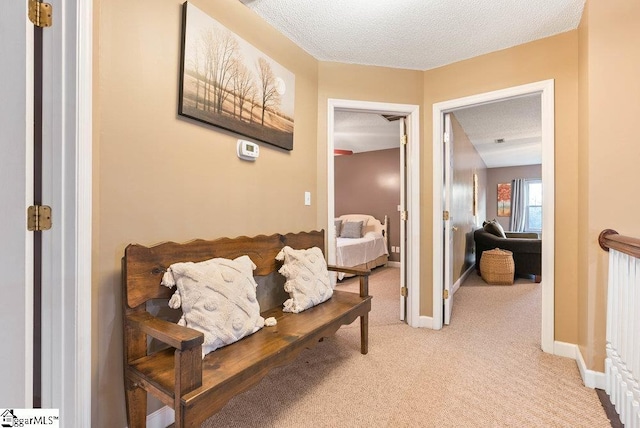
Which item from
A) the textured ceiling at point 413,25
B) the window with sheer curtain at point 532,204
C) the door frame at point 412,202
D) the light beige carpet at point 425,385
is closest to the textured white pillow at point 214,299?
the light beige carpet at point 425,385

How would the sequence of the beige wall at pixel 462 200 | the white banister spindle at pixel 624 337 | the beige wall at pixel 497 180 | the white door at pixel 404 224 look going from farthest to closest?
the beige wall at pixel 497 180 → the beige wall at pixel 462 200 → the white door at pixel 404 224 → the white banister spindle at pixel 624 337

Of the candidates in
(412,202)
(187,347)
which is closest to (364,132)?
(412,202)

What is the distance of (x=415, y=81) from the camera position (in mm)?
2789

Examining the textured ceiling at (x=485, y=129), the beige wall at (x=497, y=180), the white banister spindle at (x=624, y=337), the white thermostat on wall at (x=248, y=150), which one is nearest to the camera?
the white banister spindle at (x=624, y=337)

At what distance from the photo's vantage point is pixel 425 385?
5.93 feet

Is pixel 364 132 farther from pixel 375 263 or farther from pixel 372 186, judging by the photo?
pixel 375 263

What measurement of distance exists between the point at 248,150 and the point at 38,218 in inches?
42.5

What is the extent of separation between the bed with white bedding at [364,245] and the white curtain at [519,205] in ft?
14.4

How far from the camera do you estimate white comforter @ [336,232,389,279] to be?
14.4 ft

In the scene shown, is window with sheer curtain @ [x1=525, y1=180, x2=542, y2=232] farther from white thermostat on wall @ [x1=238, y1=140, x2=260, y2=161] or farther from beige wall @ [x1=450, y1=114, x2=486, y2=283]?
white thermostat on wall @ [x1=238, y1=140, x2=260, y2=161]

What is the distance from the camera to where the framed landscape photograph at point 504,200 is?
8031 millimetres

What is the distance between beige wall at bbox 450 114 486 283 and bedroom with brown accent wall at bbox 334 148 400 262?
1244 millimetres

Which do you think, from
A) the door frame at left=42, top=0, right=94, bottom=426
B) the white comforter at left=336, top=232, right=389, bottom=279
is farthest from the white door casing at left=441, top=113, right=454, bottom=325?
the door frame at left=42, top=0, right=94, bottom=426

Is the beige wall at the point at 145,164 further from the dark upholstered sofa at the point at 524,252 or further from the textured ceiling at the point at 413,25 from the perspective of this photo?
the dark upholstered sofa at the point at 524,252
